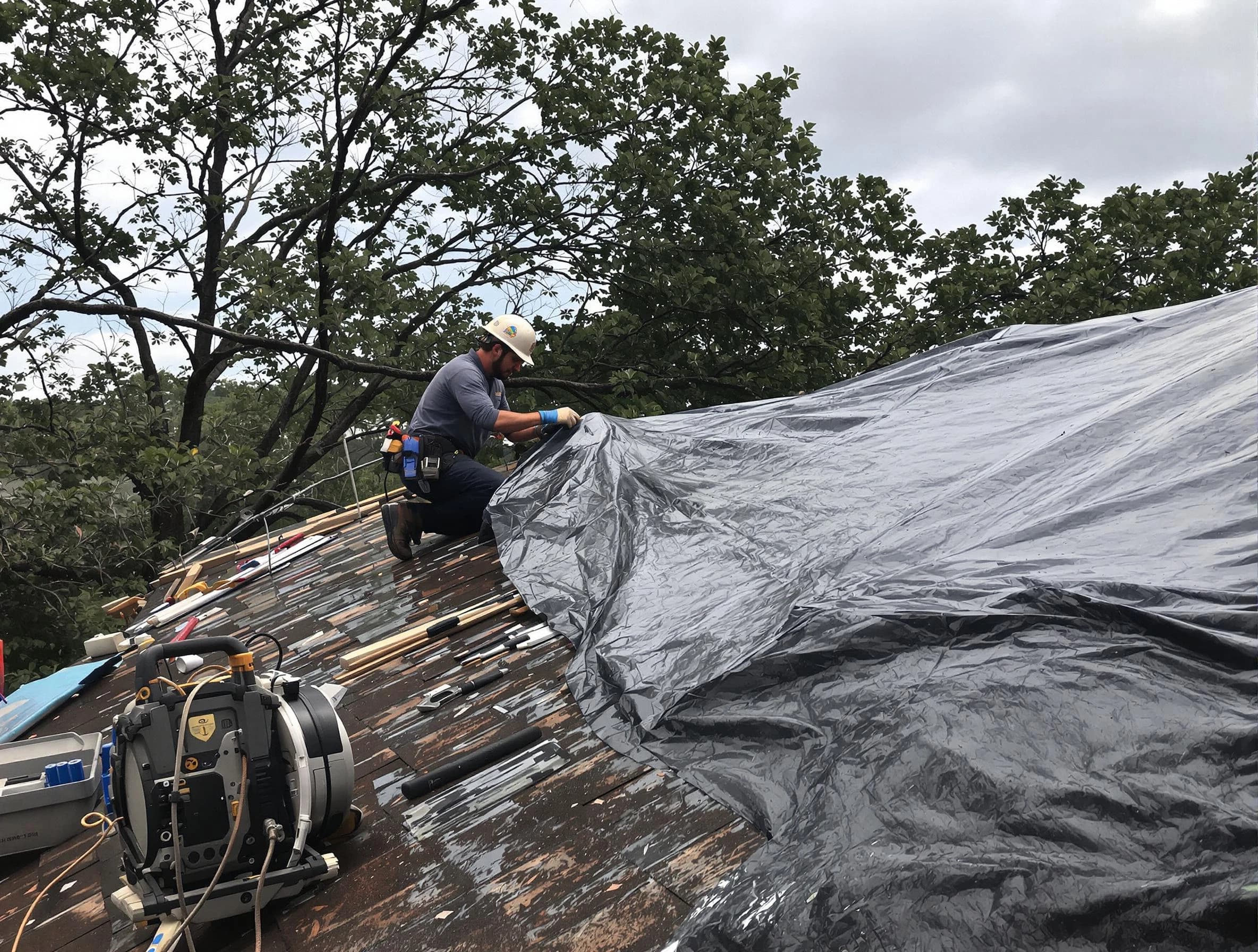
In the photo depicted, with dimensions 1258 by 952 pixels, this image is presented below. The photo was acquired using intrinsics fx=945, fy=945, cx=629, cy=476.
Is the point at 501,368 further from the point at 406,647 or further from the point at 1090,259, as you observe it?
the point at 1090,259

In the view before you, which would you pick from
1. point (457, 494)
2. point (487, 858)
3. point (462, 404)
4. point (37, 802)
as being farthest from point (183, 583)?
point (487, 858)

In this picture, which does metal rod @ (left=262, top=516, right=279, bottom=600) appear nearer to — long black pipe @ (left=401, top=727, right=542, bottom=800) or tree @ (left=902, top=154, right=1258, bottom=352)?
long black pipe @ (left=401, top=727, right=542, bottom=800)

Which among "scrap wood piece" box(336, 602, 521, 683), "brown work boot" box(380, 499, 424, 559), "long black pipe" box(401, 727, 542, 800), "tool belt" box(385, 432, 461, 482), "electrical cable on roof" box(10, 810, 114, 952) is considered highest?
"tool belt" box(385, 432, 461, 482)

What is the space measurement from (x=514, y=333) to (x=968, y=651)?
4027mm

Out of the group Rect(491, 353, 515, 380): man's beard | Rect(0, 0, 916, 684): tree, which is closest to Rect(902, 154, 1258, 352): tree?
Rect(0, 0, 916, 684): tree

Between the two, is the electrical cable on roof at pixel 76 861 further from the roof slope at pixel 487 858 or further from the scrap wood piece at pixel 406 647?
the scrap wood piece at pixel 406 647

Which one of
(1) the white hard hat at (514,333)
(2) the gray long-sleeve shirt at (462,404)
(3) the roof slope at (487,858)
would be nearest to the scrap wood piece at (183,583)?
(2) the gray long-sleeve shirt at (462,404)

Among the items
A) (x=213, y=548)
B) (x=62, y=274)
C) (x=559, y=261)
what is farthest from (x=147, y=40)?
(x=213, y=548)

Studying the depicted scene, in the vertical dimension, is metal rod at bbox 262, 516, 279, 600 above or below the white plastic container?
above

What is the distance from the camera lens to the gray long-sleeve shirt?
577 centimetres

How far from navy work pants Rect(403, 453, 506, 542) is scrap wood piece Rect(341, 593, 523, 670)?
4.82 feet

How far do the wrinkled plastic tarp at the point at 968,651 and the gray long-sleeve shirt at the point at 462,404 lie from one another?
1.25 m

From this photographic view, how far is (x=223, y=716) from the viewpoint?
8.00 ft

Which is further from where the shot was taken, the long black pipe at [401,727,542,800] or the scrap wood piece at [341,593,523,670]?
the scrap wood piece at [341,593,523,670]
